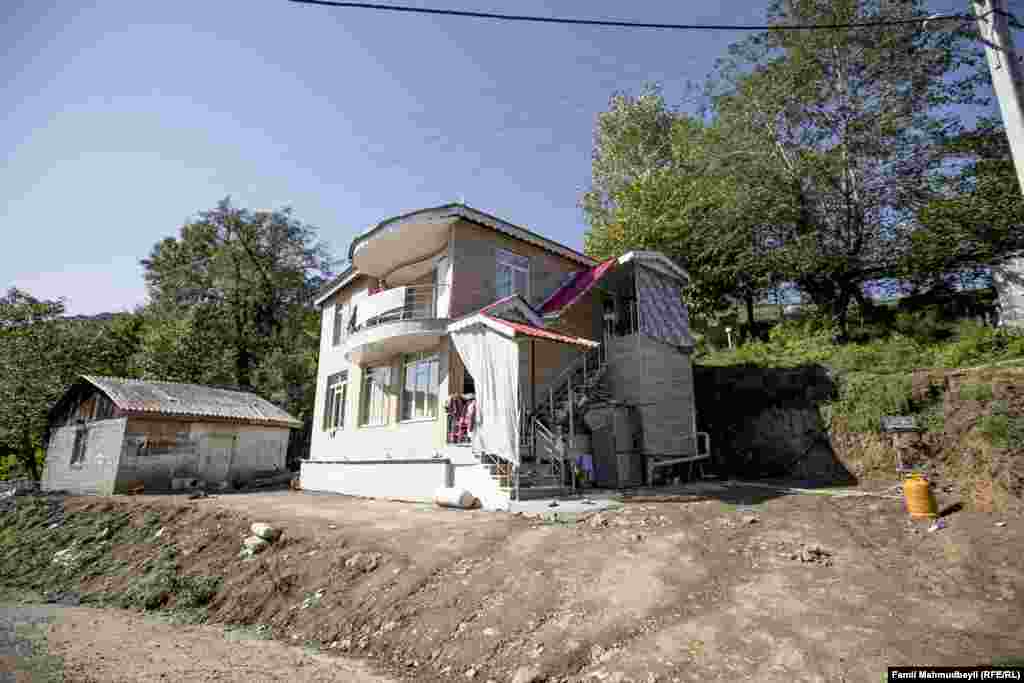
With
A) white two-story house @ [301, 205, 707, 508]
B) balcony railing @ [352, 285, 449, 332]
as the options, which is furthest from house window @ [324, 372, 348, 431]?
balcony railing @ [352, 285, 449, 332]

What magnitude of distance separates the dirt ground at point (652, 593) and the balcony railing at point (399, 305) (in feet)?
23.4

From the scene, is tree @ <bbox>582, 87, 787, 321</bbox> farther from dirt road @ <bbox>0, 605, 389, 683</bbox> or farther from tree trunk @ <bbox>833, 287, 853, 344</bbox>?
dirt road @ <bbox>0, 605, 389, 683</bbox>

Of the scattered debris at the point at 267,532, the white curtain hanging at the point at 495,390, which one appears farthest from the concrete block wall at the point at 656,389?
the scattered debris at the point at 267,532

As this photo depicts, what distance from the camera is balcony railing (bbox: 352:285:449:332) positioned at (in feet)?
49.4

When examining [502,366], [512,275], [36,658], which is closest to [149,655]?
[36,658]

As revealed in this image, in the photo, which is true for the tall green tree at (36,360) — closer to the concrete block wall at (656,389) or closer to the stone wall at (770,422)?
the concrete block wall at (656,389)

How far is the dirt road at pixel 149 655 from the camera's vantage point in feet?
18.0

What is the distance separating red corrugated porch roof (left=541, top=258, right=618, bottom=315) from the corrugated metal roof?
1628cm

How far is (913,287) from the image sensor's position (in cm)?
1955

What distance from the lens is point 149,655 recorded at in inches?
246

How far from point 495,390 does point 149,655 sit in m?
7.34

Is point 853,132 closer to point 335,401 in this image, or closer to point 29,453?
point 335,401

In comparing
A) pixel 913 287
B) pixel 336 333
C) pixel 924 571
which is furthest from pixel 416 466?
pixel 913 287

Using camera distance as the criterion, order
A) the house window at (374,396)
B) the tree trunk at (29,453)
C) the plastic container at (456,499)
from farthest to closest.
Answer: the tree trunk at (29,453) < the house window at (374,396) < the plastic container at (456,499)
